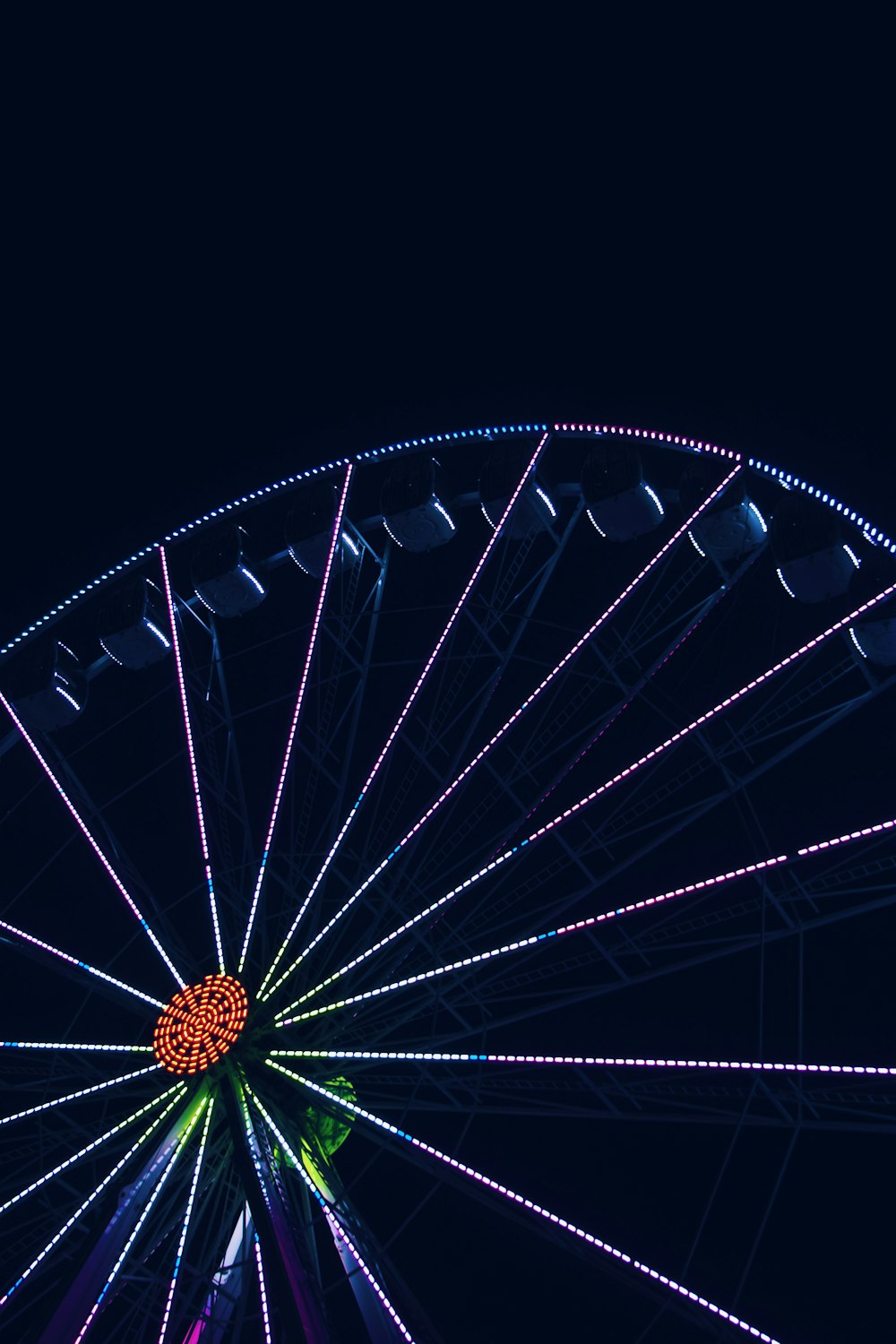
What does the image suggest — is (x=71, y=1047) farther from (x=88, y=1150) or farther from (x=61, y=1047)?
(x=88, y=1150)

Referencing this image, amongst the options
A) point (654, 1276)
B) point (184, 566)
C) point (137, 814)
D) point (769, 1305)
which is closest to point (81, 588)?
point (184, 566)

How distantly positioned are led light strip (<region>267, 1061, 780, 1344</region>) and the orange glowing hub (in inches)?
24.6


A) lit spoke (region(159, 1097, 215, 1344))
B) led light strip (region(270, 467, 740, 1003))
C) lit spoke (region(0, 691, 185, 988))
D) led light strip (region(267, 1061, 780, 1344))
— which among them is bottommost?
led light strip (region(267, 1061, 780, 1344))

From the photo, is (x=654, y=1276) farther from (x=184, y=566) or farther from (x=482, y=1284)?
(x=184, y=566)

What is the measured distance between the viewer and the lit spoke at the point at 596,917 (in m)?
9.34

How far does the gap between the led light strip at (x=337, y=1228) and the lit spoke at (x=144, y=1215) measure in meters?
0.54

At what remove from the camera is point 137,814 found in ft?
56.3

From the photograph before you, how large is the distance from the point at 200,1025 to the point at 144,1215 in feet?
4.95

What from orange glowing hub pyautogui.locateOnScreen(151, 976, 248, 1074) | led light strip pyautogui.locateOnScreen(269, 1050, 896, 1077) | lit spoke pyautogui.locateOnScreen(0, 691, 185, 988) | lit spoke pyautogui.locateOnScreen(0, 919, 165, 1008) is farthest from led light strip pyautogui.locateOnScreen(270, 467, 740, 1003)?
led light strip pyautogui.locateOnScreen(269, 1050, 896, 1077)

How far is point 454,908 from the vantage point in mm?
15062

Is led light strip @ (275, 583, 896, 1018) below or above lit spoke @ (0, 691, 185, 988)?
below

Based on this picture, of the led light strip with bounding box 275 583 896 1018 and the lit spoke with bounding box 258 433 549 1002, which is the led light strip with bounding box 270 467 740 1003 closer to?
the lit spoke with bounding box 258 433 549 1002

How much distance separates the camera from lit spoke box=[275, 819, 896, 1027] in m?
9.34

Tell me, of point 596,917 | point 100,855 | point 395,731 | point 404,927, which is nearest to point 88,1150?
point 100,855
